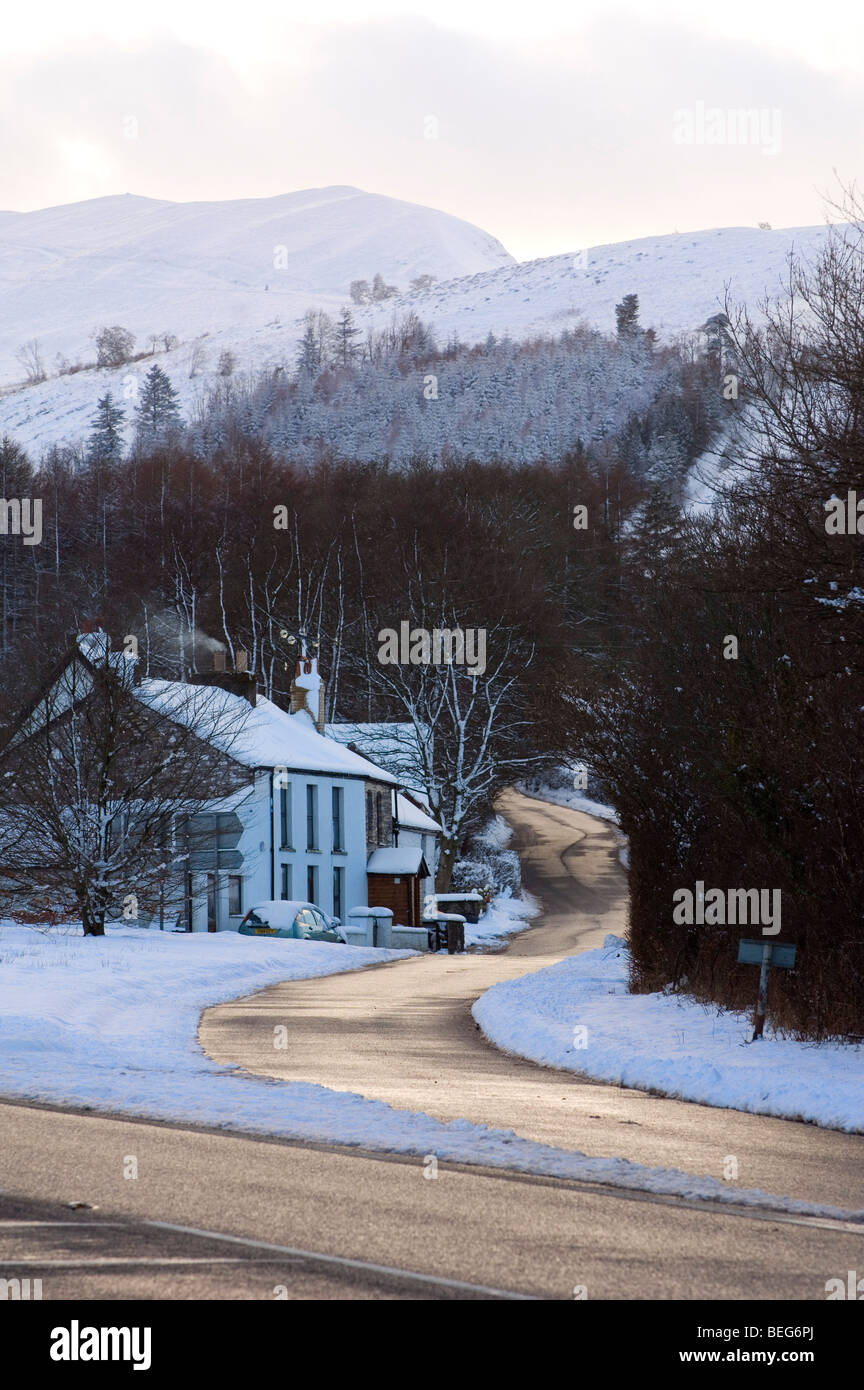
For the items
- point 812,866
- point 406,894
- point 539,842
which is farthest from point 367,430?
point 812,866

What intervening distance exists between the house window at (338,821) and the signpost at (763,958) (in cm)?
3757

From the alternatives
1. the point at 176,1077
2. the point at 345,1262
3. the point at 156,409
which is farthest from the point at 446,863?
the point at 156,409

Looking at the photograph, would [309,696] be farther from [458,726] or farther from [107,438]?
[107,438]

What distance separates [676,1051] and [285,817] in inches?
1368

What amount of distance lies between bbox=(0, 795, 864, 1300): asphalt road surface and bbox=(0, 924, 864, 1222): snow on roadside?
1.21 ft

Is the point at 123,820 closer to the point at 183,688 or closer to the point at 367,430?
the point at 183,688

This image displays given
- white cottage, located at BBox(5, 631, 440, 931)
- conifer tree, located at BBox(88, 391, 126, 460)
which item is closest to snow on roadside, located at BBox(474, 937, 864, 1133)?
white cottage, located at BBox(5, 631, 440, 931)

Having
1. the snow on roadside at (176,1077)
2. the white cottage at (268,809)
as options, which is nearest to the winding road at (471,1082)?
the snow on roadside at (176,1077)

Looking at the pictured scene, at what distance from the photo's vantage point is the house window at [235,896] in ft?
159

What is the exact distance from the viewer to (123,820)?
3694 centimetres

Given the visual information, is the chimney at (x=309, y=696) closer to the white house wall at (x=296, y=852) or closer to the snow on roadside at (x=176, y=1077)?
the white house wall at (x=296, y=852)

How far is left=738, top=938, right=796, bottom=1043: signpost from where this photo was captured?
17.2 meters

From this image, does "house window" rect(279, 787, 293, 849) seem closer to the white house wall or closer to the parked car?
the white house wall

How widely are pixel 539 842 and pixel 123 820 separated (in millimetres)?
48250
